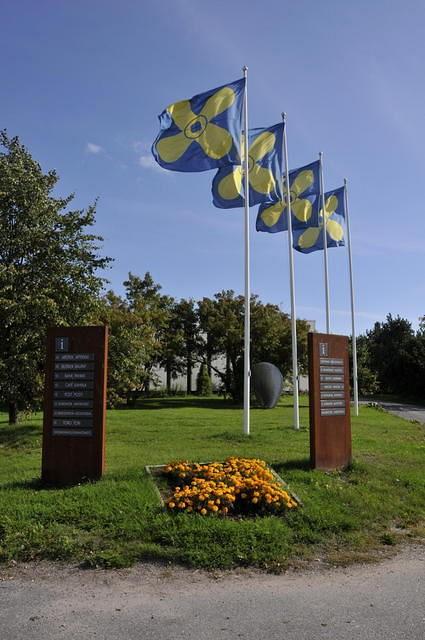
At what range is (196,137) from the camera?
13133 millimetres

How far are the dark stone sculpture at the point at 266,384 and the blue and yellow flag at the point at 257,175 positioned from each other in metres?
13.8

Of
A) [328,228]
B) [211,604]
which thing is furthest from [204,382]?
[211,604]

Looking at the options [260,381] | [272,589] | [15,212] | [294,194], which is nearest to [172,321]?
[260,381]

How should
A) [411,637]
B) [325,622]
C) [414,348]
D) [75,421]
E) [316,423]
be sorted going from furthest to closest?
[414,348] → [316,423] → [75,421] → [325,622] → [411,637]

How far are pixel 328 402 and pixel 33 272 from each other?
26.8 feet

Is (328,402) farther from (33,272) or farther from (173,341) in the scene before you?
(173,341)

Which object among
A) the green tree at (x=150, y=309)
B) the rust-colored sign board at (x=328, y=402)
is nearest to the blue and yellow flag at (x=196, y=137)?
the rust-colored sign board at (x=328, y=402)

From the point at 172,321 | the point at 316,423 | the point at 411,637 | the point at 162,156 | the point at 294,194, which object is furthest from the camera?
the point at 172,321

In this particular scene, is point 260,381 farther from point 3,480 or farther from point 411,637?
point 411,637

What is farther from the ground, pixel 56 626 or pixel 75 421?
pixel 75 421

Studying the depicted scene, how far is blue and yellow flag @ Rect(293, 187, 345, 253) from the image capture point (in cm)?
1952

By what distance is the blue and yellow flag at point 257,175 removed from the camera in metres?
14.3

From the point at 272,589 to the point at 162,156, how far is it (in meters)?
10.5

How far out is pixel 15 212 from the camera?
45.7 ft
